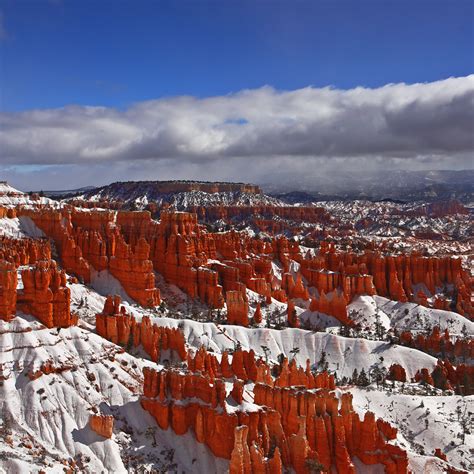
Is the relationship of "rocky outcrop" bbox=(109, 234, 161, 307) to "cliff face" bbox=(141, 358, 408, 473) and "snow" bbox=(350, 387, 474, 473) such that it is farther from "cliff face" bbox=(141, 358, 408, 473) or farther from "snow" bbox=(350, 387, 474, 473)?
"snow" bbox=(350, 387, 474, 473)

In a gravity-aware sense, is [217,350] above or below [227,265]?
below

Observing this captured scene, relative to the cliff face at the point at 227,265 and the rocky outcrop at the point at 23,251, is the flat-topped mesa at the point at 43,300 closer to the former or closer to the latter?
the rocky outcrop at the point at 23,251

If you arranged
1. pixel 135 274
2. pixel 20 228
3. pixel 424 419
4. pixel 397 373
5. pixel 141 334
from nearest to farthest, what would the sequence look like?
pixel 424 419 < pixel 141 334 < pixel 397 373 < pixel 135 274 < pixel 20 228

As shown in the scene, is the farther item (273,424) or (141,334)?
(141,334)

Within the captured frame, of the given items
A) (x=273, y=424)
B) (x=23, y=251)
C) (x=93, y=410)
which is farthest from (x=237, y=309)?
(x=273, y=424)

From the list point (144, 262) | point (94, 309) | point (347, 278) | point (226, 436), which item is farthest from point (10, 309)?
point (347, 278)

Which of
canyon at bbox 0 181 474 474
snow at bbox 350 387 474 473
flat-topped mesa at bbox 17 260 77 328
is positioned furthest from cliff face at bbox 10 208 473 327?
snow at bbox 350 387 474 473

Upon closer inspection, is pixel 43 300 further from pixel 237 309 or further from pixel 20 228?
pixel 20 228

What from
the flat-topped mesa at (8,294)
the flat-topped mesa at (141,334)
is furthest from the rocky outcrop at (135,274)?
the flat-topped mesa at (8,294)
